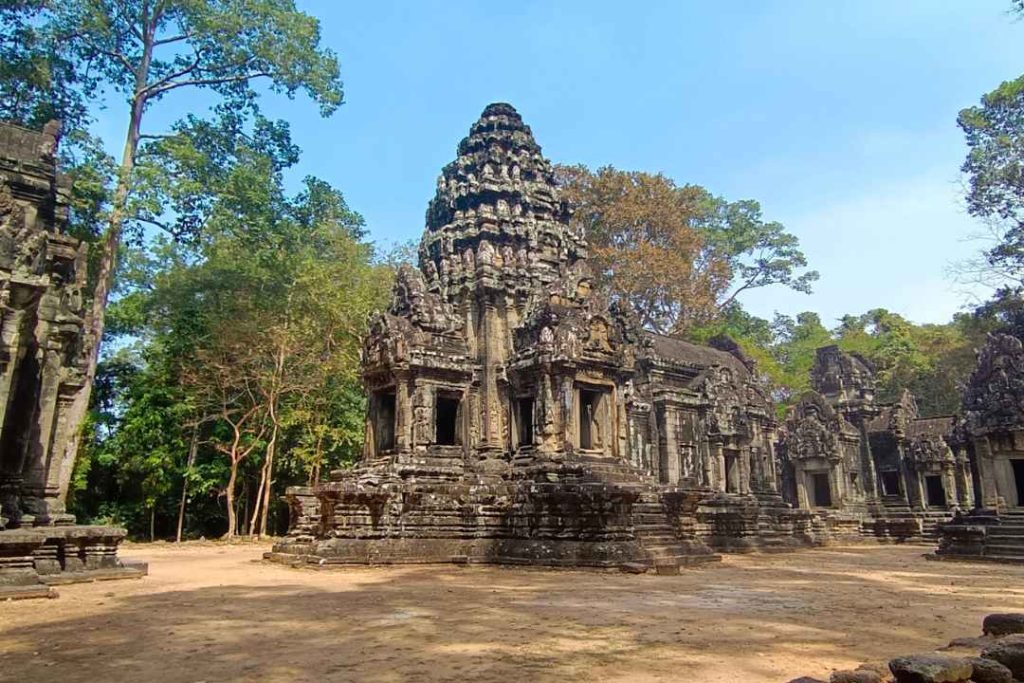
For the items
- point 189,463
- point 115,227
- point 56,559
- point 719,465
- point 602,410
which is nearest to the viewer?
point 56,559

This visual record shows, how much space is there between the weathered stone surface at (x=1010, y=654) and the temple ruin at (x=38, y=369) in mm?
9792

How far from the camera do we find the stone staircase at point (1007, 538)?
1714 centimetres

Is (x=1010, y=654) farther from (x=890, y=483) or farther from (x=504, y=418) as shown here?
(x=890, y=483)

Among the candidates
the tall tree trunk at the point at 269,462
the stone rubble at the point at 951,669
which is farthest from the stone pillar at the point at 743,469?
the stone rubble at the point at 951,669

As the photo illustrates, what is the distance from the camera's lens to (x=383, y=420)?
1680 cm

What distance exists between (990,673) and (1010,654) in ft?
1.02

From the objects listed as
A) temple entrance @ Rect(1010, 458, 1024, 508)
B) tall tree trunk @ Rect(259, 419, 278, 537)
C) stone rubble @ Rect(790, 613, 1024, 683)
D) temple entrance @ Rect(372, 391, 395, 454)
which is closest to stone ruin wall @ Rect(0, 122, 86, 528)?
temple entrance @ Rect(372, 391, 395, 454)

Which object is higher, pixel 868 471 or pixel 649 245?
pixel 649 245

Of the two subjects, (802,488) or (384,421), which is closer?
(384,421)

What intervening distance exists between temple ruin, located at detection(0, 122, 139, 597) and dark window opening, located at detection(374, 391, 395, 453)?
5849 mm

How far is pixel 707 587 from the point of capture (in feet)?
34.2

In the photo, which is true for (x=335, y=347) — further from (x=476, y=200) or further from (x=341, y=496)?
(x=341, y=496)

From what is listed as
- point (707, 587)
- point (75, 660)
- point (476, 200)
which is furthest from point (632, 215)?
point (75, 660)

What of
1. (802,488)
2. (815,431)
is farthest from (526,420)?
(802,488)
